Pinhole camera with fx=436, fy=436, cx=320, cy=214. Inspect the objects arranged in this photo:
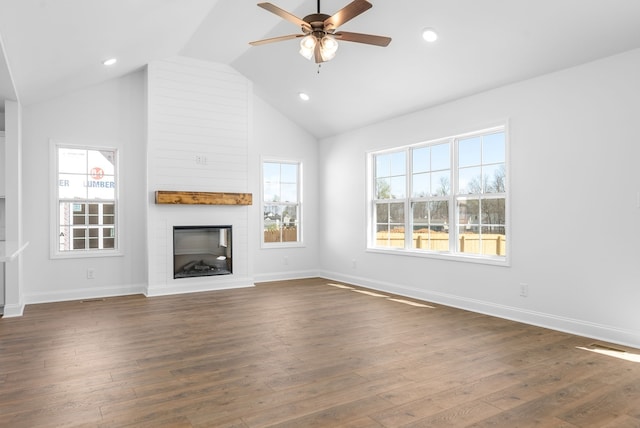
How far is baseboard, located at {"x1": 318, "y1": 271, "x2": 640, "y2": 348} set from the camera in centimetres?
405

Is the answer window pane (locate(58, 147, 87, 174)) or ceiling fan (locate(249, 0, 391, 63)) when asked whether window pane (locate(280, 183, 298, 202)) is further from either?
ceiling fan (locate(249, 0, 391, 63))

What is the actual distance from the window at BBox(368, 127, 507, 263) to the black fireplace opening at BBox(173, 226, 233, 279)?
243cm

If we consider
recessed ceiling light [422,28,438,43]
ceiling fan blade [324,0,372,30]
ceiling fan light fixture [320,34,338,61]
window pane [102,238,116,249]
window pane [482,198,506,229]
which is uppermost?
recessed ceiling light [422,28,438,43]

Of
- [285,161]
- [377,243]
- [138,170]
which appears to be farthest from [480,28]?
[138,170]

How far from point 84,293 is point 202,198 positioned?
Answer: 2161 mm

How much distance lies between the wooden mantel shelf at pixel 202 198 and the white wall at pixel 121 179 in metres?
0.45

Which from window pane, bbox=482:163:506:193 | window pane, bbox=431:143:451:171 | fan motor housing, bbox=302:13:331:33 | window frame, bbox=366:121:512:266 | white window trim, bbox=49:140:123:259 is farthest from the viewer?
white window trim, bbox=49:140:123:259

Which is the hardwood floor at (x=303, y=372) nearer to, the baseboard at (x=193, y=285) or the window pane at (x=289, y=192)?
the baseboard at (x=193, y=285)

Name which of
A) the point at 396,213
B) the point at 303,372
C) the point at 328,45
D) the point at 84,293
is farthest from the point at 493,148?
the point at 84,293

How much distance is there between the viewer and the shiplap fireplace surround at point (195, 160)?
6559 millimetres

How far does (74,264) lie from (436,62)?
5.61 meters

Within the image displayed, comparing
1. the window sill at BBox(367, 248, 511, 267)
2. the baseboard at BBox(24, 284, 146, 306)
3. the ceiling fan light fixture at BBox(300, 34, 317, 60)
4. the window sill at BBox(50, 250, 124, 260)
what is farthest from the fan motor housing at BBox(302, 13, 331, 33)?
the baseboard at BBox(24, 284, 146, 306)

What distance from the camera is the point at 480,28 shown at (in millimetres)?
4324

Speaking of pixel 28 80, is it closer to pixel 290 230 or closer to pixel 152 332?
pixel 152 332
